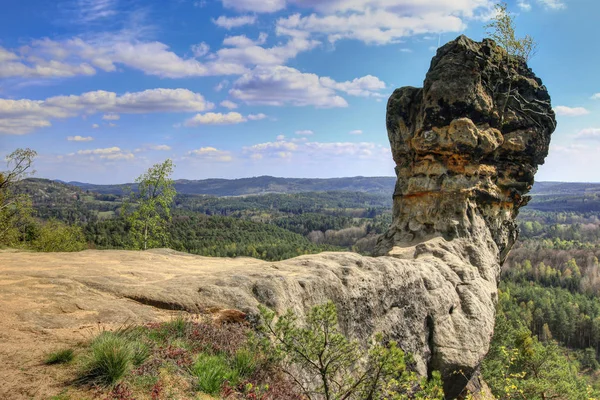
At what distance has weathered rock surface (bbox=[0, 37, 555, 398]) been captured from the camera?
10664mm

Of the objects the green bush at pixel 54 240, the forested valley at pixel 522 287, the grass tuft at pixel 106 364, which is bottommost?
the forested valley at pixel 522 287

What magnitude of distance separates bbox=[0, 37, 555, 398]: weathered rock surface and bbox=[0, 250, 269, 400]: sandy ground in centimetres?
5

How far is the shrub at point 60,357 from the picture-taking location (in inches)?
291

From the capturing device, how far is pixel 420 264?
1677cm

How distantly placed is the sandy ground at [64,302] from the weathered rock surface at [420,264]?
50mm

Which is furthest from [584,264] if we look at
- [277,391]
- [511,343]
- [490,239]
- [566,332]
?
[277,391]

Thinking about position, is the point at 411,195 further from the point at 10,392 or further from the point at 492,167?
the point at 10,392

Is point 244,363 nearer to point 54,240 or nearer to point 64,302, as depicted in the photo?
point 64,302

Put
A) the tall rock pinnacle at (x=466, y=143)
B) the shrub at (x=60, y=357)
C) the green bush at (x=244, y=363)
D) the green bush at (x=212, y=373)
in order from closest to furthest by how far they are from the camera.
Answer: the shrub at (x=60, y=357), the green bush at (x=212, y=373), the green bush at (x=244, y=363), the tall rock pinnacle at (x=466, y=143)

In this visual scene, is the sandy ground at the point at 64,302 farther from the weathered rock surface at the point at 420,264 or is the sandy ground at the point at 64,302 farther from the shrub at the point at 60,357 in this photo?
the shrub at the point at 60,357

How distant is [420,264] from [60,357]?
44.9ft

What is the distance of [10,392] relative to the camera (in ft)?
21.1

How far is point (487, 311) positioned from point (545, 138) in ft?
44.2

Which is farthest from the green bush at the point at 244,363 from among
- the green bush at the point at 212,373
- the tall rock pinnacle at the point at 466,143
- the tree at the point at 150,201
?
the tree at the point at 150,201
